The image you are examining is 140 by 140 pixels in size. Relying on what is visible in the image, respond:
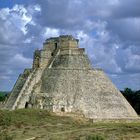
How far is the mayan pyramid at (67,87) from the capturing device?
60688mm

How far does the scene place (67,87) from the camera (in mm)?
62594

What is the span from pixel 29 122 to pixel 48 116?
4.31 meters

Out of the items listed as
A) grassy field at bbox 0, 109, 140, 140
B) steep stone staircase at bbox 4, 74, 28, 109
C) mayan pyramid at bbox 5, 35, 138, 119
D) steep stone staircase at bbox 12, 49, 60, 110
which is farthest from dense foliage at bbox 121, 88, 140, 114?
grassy field at bbox 0, 109, 140, 140

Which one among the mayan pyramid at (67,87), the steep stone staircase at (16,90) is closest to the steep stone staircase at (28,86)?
the mayan pyramid at (67,87)

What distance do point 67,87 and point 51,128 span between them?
13.8 meters

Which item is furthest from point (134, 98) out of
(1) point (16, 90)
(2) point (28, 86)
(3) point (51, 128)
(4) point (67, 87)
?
(3) point (51, 128)

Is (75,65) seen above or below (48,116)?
above

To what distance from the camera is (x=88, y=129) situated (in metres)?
48.5

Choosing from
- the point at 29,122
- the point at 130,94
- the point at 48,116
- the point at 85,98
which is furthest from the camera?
the point at 130,94

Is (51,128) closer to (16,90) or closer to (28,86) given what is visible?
(28,86)

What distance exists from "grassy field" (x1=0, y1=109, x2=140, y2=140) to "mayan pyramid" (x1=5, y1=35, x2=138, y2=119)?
11.8 feet

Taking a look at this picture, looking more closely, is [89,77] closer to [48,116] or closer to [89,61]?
[89,61]

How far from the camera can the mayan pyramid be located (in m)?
60.7

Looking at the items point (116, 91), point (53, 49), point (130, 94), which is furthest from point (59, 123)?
point (130, 94)
